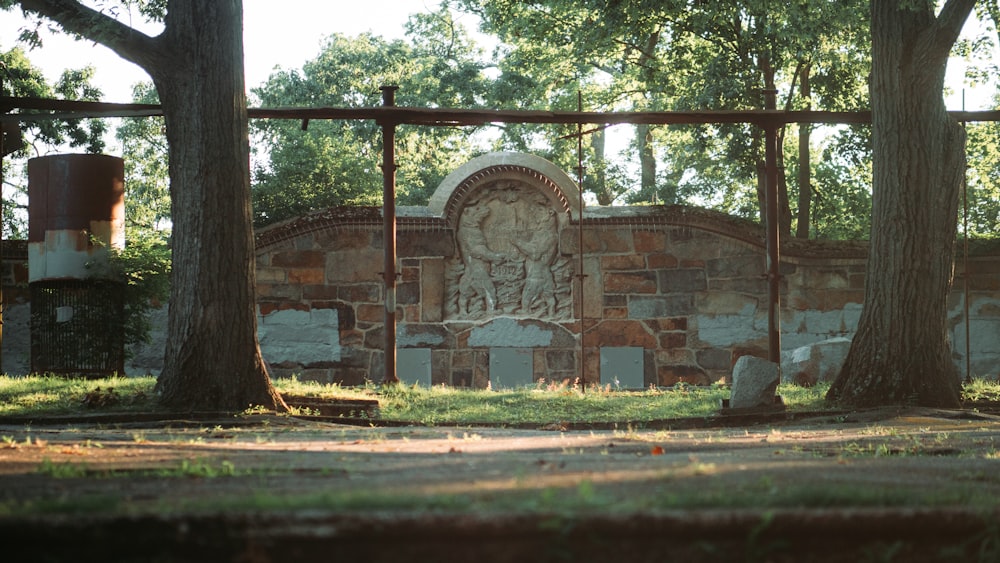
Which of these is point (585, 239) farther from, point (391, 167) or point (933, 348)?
point (933, 348)

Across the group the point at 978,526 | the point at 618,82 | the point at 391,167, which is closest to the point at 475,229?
the point at 391,167

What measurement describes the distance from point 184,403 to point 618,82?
1838cm

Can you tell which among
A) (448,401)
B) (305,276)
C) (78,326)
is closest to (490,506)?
(448,401)

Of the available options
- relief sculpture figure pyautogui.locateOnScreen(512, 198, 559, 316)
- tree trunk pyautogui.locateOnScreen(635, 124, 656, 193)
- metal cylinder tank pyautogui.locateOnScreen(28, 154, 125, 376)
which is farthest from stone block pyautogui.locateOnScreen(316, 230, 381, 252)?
tree trunk pyautogui.locateOnScreen(635, 124, 656, 193)

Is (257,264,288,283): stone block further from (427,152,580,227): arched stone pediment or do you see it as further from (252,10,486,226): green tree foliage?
(252,10,486,226): green tree foliage

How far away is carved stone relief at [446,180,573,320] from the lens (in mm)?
15945

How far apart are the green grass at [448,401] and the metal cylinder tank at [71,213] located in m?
1.34

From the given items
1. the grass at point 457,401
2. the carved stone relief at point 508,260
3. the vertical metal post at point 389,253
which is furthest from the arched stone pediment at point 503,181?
the grass at point 457,401

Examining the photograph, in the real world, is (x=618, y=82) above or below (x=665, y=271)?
above

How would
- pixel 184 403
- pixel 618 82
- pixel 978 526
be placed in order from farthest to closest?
pixel 618 82 → pixel 184 403 → pixel 978 526

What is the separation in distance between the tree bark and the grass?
356 mm

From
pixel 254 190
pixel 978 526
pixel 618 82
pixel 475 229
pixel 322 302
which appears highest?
pixel 618 82

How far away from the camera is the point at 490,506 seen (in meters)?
3.34

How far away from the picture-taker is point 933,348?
412 inches
